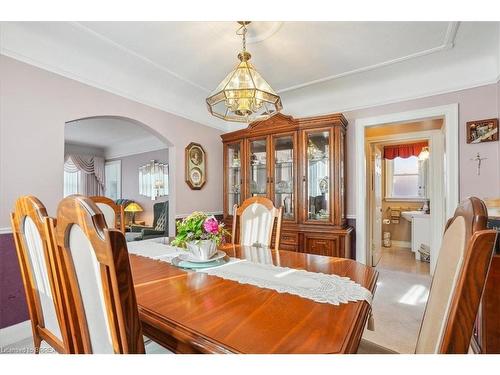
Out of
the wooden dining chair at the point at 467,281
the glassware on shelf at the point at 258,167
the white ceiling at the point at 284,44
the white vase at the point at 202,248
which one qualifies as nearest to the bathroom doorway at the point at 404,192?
the white ceiling at the point at 284,44

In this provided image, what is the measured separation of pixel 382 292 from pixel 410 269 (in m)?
1.26

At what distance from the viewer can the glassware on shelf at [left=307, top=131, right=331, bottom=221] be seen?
297 centimetres

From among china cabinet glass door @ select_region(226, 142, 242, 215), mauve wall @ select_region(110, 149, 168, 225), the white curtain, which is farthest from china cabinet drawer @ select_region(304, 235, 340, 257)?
the white curtain

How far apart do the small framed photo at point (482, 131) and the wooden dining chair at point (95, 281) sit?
3.07 metres

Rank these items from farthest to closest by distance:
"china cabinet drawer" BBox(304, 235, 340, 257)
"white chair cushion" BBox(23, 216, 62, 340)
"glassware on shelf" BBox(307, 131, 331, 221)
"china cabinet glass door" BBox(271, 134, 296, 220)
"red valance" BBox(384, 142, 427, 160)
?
"red valance" BBox(384, 142, 427, 160), "china cabinet glass door" BBox(271, 134, 296, 220), "glassware on shelf" BBox(307, 131, 331, 221), "china cabinet drawer" BBox(304, 235, 340, 257), "white chair cushion" BBox(23, 216, 62, 340)

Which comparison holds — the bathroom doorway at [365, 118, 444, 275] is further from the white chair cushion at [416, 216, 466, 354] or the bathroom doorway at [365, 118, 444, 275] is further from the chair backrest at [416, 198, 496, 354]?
the chair backrest at [416, 198, 496, 354]

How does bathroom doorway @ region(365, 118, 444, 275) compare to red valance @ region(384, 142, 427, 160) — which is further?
red valance @ region(384, 142, 427, 160)

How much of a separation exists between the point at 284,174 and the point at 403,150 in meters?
3.34

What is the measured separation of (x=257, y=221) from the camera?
7.19ft

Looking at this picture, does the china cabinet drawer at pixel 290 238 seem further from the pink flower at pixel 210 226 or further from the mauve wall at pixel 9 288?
the mauve wall at pixel 9 288

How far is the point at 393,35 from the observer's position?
2.02m

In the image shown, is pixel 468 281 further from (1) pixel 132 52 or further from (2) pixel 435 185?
(2) pixel 435 185

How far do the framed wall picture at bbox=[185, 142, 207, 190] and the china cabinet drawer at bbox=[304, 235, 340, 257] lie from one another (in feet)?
5.23

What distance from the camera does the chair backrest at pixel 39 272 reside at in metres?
0.96
